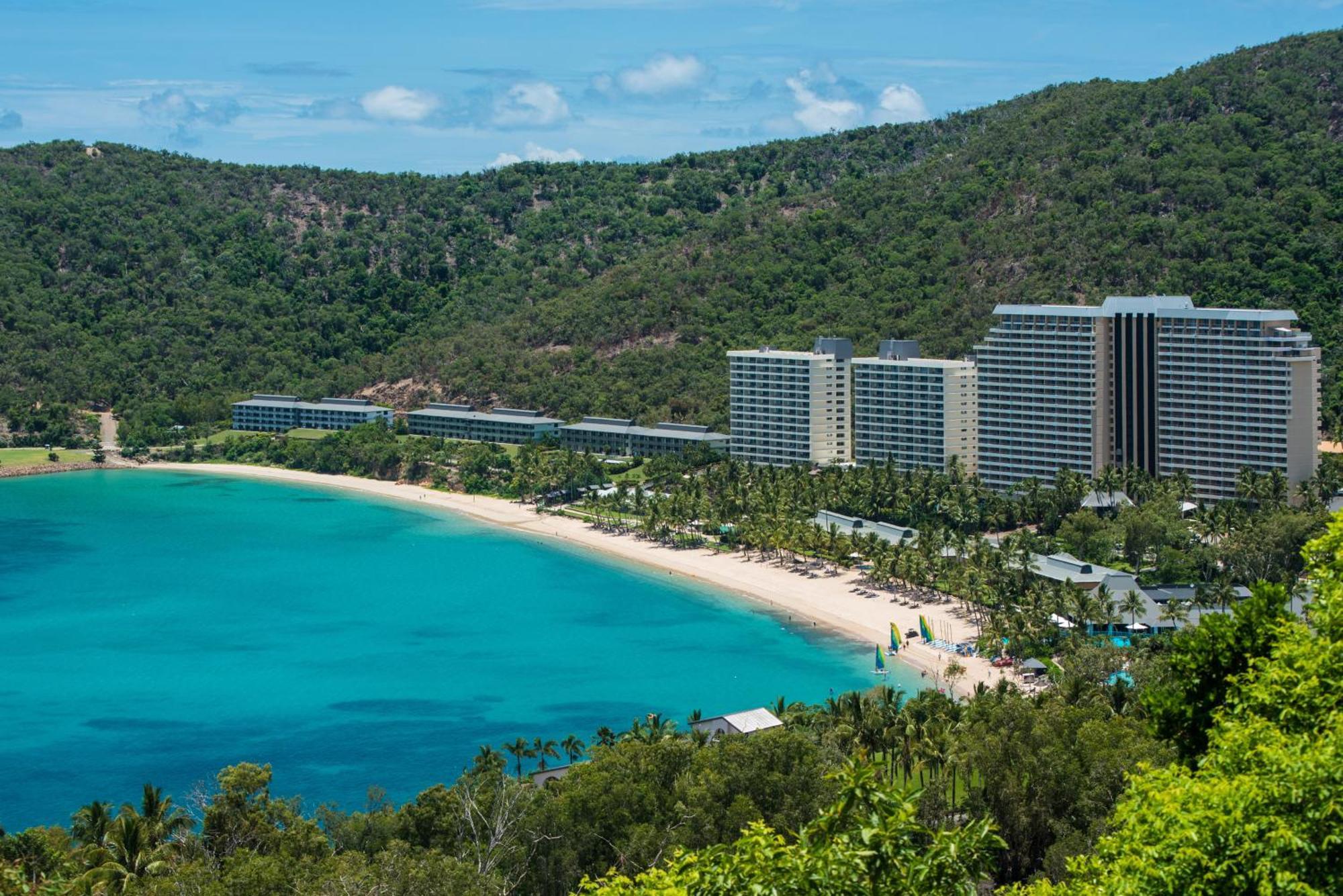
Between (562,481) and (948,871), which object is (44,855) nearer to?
(948,871)

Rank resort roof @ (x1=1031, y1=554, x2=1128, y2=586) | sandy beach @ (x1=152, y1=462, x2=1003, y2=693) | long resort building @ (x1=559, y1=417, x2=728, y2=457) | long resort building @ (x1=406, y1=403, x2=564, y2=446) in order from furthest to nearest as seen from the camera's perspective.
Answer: long resort building @ (x1=406, y1=403, x2=564, y2=446) → long resort building @ (x1=559, y1=417, x2=728, y2=457) → resort roof @ (x1=1031, y1=554, x2=1128, y2=586) → sandy beach @ (x1=152, y1=462, x2=1003, y2=693)

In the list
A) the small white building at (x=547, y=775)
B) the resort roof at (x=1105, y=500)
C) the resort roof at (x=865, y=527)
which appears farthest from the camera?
the resort roof at (x=865, y=527)

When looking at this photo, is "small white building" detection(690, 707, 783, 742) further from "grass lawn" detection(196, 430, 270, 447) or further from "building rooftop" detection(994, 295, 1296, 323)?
"grass lawn" detection(196, 430, 270, 447)

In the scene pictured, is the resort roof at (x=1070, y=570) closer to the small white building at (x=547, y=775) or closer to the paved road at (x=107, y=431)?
the small white building at (x=547, y=775)

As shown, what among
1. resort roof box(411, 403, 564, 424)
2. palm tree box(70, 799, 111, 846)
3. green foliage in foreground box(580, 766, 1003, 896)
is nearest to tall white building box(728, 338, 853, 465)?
resort roof box(411, 403, 564, 424)

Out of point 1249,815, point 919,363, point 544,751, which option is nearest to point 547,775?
point 544,751

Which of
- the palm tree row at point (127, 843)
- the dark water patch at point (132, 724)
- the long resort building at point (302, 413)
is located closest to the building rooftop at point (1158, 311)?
the dark water patch at point (132, 724)
